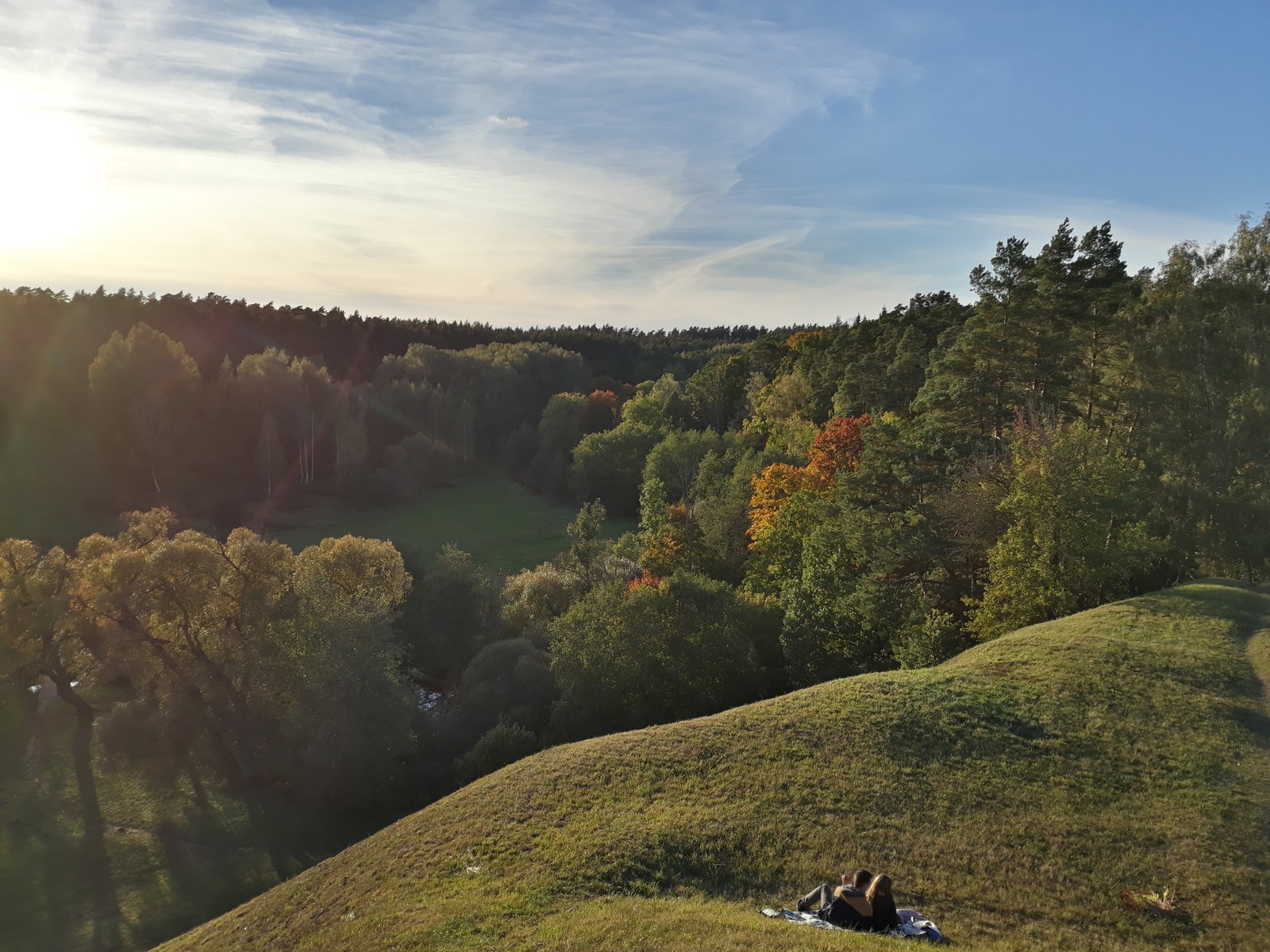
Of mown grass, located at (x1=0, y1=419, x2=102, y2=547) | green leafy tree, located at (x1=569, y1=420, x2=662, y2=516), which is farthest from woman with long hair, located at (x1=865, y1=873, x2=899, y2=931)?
green leafy tree, located at (x1=569, y1=420, x2=662, y2=516)

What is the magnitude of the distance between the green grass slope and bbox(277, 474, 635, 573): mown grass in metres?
51.6

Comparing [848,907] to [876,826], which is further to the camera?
[876,826]

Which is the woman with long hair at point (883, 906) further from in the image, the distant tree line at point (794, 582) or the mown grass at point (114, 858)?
the mown grass at point (114, 858)

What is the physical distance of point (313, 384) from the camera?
318ft

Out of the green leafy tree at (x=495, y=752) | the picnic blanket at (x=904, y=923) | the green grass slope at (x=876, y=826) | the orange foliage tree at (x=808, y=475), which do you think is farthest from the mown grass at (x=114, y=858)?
the orange foliage tree at (x=808, y=475)

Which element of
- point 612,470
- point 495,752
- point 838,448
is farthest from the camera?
point 612,470

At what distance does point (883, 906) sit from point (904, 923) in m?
0.63

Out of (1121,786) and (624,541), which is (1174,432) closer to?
(1121,786)

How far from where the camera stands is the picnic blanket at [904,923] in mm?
12016

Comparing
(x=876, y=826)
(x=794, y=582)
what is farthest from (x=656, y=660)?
(x=876, y=826)

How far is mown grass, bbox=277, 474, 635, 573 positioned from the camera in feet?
247

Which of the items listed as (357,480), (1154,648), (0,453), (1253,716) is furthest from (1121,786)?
(0,453)

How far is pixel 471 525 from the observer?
83.4m

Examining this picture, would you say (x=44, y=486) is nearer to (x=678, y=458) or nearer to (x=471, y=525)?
(x=471, y=525)
